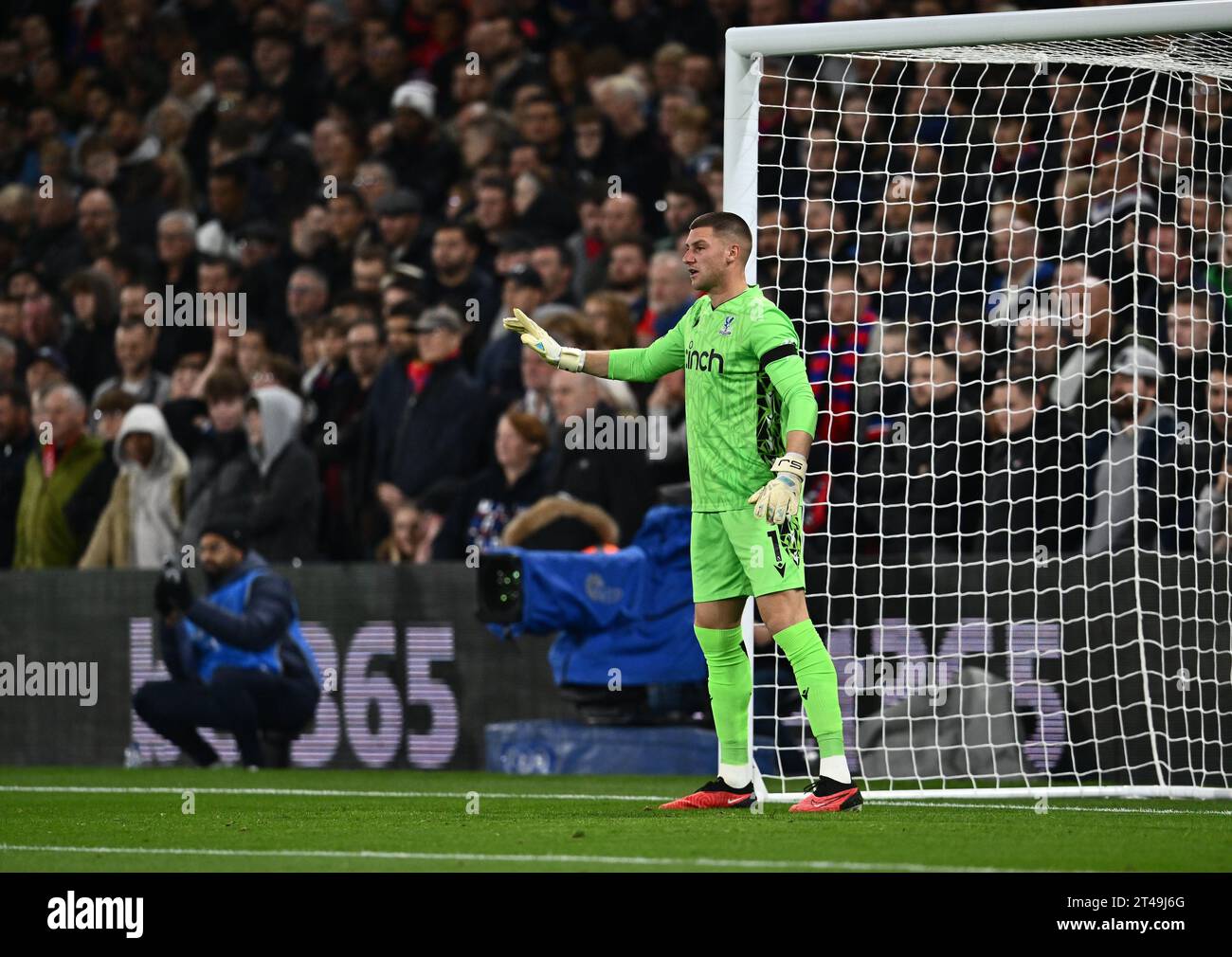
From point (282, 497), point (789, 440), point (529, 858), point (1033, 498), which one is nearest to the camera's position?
point (529, 858)

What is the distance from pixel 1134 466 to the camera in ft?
30.1

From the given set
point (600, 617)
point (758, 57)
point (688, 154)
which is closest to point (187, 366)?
point (688, 154)

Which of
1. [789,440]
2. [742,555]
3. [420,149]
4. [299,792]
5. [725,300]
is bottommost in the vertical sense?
[299,792]

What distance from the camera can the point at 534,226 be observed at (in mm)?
13094

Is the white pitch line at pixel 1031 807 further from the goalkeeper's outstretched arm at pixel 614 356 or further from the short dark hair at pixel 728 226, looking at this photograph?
the short dark hair at pixel 728 226

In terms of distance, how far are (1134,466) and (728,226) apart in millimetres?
2902

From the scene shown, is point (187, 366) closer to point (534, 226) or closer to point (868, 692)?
point (534, 226)

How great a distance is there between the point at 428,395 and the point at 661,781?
3.24 m

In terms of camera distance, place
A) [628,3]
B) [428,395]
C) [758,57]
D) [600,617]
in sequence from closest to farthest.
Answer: [758,57] < [600,617] < [428,395] < [628,3]

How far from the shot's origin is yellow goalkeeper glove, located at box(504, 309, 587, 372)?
7727mm

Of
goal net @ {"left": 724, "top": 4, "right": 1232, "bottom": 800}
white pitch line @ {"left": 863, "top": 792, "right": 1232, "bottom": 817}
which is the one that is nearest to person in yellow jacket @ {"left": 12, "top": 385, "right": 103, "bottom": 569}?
goal net @ {"left": 724, "top": 4, "right": 1232, "bottom": 800}

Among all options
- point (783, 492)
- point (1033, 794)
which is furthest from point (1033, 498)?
point (783, 492)

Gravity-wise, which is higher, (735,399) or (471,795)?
(735,399)

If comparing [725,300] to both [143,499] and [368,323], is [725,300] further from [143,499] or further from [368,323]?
[143,499]
